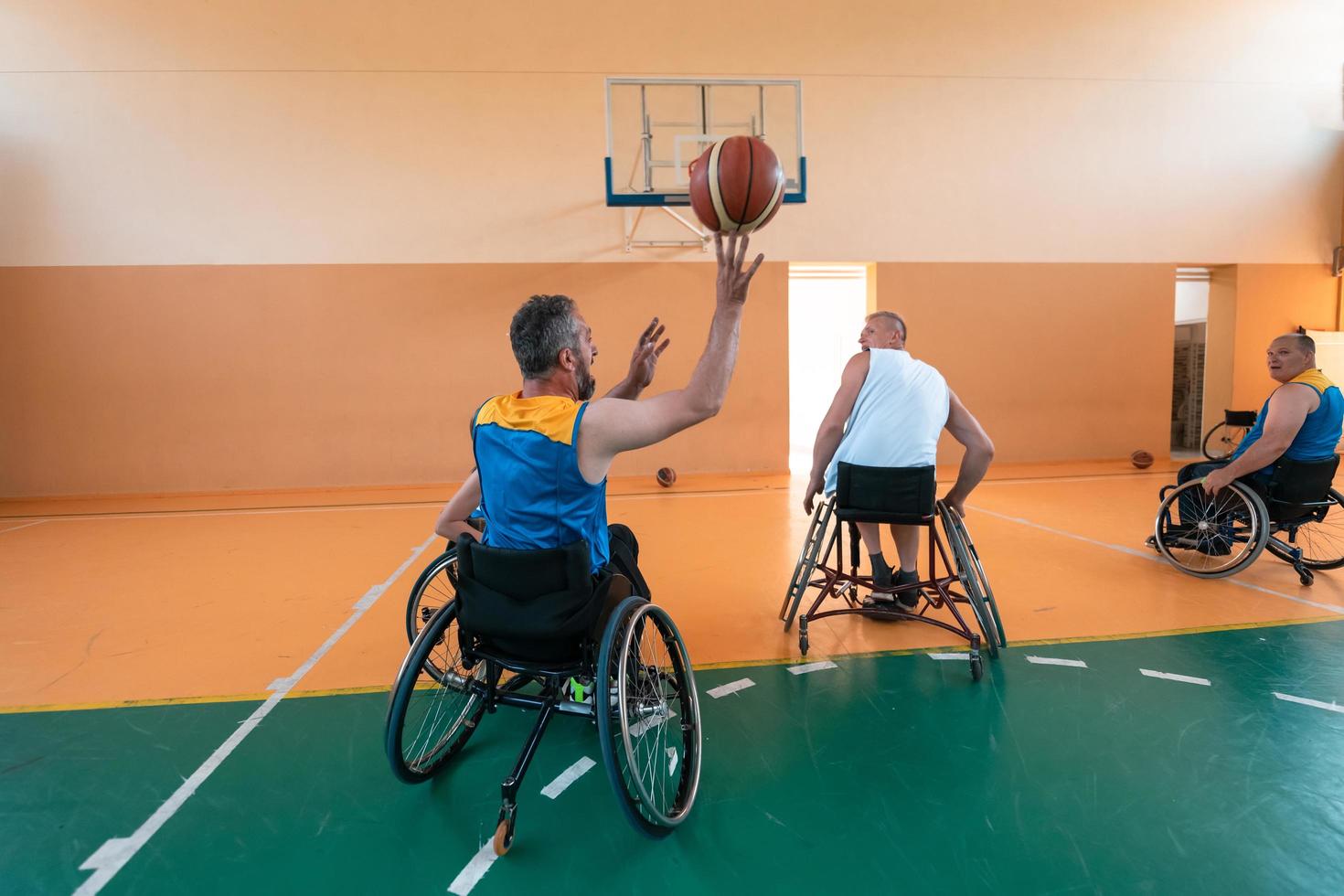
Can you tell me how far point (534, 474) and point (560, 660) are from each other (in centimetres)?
49

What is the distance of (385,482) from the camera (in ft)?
24.3

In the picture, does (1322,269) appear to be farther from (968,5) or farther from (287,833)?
(287,833)

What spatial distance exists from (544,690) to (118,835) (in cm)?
114

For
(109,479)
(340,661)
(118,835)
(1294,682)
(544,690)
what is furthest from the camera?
(109,479)

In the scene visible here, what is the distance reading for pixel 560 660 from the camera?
1784mm

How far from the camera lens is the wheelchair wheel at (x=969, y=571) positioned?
2738 millimetres

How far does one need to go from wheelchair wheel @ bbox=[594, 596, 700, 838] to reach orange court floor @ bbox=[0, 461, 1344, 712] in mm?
757

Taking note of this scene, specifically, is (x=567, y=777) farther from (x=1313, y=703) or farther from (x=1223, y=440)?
(x=1223, y=440)

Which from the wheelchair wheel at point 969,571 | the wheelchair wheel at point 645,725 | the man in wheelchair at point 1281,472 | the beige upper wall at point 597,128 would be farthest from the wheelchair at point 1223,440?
the wheelchair wheel at point 645,725

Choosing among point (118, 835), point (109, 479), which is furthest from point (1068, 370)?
point (109, 479)

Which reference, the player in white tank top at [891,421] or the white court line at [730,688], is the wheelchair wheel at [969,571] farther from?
the white court line at [730,688]

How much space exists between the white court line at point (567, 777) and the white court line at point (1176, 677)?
2091mm

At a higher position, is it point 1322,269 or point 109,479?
point 1322,269

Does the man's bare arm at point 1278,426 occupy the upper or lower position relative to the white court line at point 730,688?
upper
